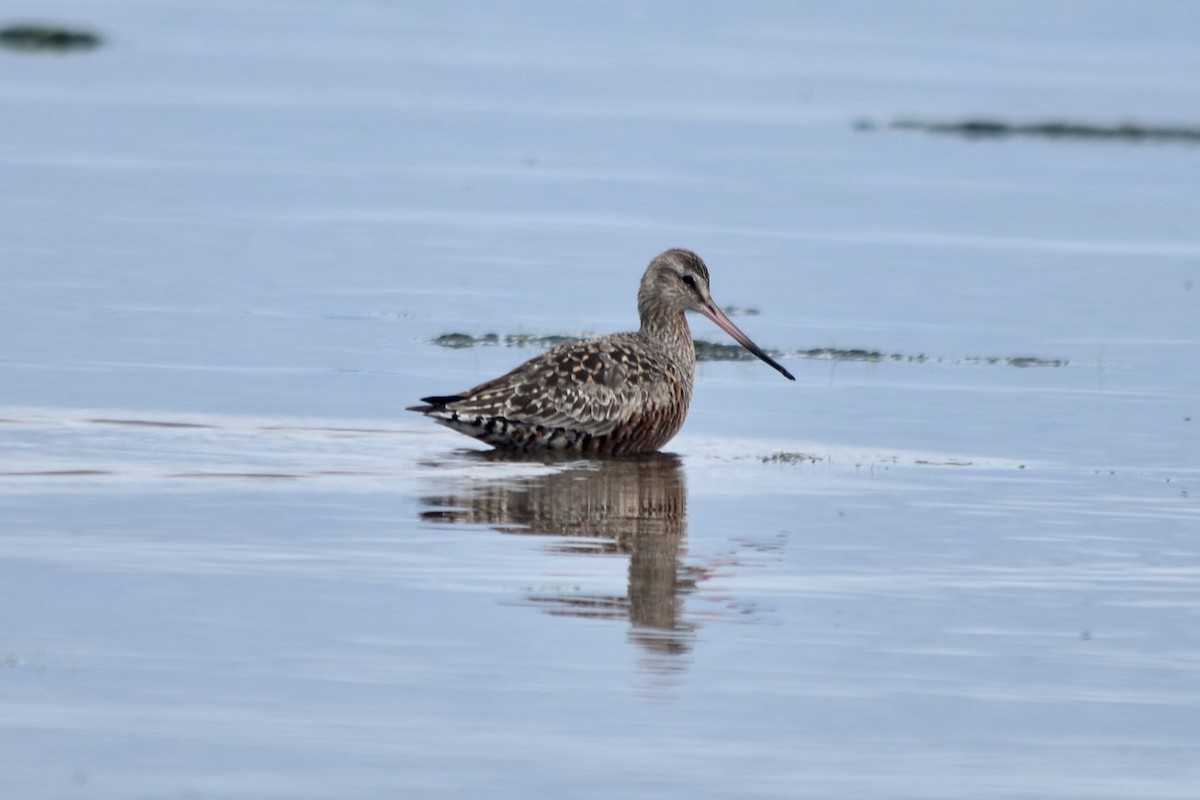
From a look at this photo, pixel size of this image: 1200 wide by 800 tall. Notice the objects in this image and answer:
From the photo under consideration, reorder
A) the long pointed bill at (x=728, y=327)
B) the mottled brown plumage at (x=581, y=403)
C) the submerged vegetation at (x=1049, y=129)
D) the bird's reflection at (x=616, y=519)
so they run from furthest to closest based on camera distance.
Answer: the submerged vegetation at (x=1049, y=129) < the long pointed bill at (x=728, y=327) < the mottled brown plumage at (x=581, y=403) < the bird's reflection at (x=616, y=519)

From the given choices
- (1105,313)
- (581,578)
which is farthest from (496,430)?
(1105,313)

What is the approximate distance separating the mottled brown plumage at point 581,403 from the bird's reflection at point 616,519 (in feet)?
0.57

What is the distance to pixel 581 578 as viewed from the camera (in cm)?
1012

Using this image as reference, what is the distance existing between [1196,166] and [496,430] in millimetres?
20533

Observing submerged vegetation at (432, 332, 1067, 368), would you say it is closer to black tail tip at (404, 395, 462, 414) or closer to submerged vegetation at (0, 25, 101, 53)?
black tail tip at (404, 395, 462, 414)

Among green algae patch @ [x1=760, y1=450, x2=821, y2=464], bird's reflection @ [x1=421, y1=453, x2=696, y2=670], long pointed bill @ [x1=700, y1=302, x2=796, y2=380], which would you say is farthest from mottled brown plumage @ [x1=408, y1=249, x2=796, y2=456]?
long pointed bill @ [x1=700, y1=302, x2=796, y2=380]

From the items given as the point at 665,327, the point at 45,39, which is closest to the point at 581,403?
the point at 665,327

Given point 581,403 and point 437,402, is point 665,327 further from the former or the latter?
point 437,402

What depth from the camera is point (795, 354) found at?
1742cm

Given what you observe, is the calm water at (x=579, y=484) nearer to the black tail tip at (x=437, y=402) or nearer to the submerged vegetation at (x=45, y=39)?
the black tail tip at (x=437, y=402)

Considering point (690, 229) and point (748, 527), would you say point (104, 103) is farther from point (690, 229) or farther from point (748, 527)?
point (748, 527)

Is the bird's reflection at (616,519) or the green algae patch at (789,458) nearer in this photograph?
the bird's reflection at (616,519)

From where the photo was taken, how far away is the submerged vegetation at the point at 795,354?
56.7ft

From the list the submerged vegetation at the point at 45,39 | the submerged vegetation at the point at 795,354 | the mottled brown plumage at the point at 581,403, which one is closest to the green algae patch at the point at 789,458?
the mottled brown plumage at the point at 581,403
